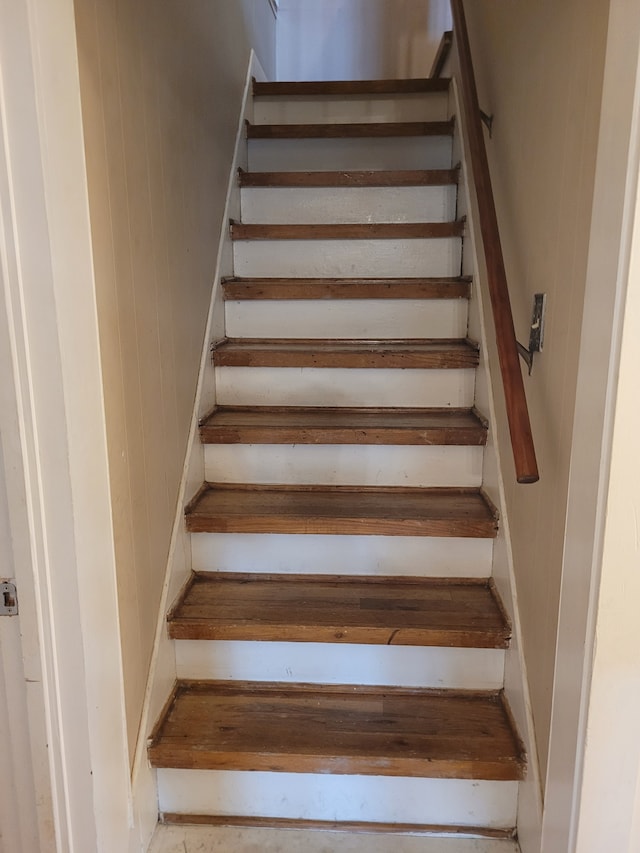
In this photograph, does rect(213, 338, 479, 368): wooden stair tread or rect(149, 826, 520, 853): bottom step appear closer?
rect(149, 826, 520, 853): bottom step

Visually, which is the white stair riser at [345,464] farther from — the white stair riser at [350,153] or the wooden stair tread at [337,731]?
the white stair riser at [350,153]

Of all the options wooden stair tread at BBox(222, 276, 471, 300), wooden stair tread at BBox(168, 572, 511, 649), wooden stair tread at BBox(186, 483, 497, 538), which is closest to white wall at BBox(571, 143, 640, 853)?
wooden stair tread at BBox(168, 572, 511, 649)

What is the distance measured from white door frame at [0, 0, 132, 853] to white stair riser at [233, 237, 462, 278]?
1380 millimetres

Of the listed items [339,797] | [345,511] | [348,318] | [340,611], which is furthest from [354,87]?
[339,797]

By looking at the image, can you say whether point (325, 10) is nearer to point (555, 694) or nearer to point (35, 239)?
point (35, 239)

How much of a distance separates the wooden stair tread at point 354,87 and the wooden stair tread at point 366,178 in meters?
0.65

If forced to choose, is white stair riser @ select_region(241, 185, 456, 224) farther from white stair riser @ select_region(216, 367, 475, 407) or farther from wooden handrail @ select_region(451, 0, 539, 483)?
white stair riser @ select_region(216, 367, 475, 407)

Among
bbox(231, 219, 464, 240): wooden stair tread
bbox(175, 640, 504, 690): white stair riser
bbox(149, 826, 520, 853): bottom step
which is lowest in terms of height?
bbox(149, 826, 520, 853): bottom step

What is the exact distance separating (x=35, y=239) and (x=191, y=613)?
1026 millimetres

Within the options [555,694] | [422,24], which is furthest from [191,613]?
[422,24]

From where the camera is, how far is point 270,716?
4.83ft

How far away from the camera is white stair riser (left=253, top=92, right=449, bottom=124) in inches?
111

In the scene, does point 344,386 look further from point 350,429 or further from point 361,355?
point 350,429

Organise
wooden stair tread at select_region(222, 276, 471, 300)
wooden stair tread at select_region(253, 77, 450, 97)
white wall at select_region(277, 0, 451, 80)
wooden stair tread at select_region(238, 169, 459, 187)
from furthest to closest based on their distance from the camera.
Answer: white wall at select_region(277, 0, 451, 80), wooden stair tread at select_region(253, 77, 450, 97), wooden stair tread at select_region(238, 169, 459, 187), wooden stair tread at select_region(222, 276, 471, 300)
